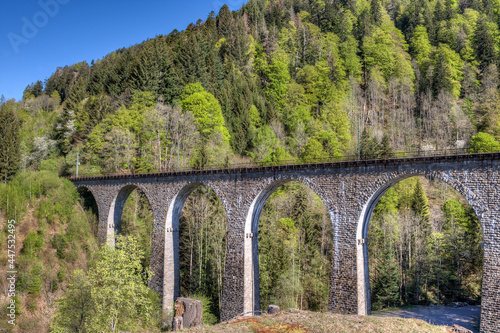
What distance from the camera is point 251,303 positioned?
25.4 meters

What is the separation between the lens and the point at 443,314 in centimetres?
2727

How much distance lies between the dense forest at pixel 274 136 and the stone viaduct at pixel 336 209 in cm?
307

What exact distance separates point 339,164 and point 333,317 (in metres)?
9.06

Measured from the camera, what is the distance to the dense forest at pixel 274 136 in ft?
111

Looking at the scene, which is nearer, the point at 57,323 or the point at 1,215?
the point at 57,323

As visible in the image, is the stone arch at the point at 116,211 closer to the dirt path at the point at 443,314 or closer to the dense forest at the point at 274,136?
the dense forest at the point at 274,136

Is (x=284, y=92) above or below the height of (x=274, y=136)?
above

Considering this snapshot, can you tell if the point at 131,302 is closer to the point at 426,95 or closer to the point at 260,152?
the point at 260,152

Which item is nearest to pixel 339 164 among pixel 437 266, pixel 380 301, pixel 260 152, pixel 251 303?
pixel 251 303

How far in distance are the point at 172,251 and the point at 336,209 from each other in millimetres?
15557

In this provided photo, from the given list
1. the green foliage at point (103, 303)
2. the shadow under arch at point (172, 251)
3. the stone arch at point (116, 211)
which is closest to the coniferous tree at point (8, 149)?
the stone arch at point (116, 211)

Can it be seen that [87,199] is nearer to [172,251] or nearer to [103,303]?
[172,251]

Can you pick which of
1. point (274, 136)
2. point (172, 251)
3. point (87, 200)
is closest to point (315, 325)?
point (172, 251)

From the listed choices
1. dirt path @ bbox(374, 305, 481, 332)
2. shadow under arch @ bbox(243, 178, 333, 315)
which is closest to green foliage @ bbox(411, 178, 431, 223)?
dirt path @ bbox(374, 305, 481, 332)
